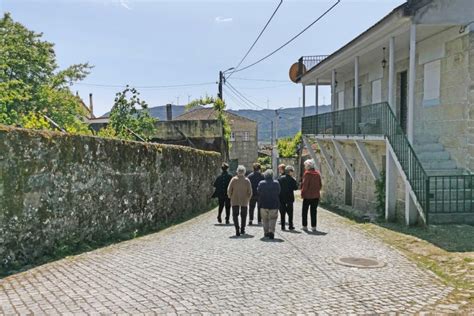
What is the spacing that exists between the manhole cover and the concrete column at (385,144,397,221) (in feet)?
16.8

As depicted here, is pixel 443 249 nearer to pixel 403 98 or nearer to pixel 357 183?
pixel 403 98

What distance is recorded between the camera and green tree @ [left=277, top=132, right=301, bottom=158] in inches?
1767

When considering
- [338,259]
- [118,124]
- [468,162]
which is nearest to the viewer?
[338,259]

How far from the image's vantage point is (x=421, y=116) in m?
13.4

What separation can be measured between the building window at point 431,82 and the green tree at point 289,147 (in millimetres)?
30505

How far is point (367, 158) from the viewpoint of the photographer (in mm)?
14211

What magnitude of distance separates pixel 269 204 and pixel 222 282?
374cm

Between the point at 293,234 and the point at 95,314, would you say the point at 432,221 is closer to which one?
the point at 293,234

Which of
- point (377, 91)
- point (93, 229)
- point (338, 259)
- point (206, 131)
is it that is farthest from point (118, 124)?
point (338, 259)

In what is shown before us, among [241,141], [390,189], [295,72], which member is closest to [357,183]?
[390,189]

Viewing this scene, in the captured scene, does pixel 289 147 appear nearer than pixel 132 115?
No

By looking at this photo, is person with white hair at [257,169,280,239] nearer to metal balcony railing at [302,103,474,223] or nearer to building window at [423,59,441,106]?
metal balcony railing at [302,103,474,223]

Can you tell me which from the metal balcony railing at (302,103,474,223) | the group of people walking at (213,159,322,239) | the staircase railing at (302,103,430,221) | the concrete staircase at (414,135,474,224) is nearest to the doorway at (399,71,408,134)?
the staircase railing at (302,103,430,221)

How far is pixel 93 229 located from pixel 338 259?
4.71m
